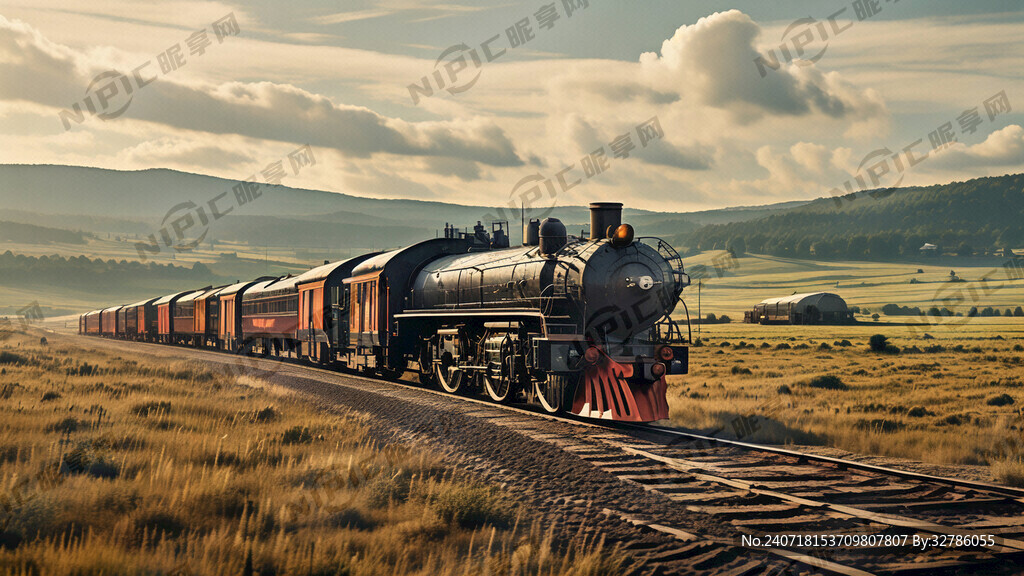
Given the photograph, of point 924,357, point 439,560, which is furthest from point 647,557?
point 924,357

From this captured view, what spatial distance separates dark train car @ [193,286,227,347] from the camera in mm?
51719

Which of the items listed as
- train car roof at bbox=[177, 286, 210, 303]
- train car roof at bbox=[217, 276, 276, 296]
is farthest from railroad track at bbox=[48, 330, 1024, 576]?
train car roof at bbox=[177, 286, 210, 303]

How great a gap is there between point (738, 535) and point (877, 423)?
10.8 m

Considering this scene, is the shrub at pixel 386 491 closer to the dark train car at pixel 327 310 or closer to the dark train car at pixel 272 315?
the dark train car at pixel 327 310

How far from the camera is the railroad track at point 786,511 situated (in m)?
7.14

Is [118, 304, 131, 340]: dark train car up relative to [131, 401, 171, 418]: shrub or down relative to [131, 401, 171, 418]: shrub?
up

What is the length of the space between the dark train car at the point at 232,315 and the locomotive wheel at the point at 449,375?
24111 mm

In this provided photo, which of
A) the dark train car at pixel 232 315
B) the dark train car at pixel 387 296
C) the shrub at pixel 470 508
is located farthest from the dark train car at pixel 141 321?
the shrub at pixel 470 508

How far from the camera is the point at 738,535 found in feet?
26.1

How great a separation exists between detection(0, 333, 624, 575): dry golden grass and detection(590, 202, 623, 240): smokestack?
6970 mm

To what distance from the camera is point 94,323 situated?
9612 cm

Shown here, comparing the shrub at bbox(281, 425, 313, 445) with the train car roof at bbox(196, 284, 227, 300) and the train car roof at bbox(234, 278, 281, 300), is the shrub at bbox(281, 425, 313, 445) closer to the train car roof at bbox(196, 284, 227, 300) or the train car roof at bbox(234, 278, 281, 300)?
the train car roof at bbox(234, 278, 281, 300)

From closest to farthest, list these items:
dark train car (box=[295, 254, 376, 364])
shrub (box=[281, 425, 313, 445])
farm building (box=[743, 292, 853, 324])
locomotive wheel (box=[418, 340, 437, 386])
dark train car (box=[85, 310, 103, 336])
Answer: shrub (box=[281, 425, 313, 445]), locomotive wheel (box=[418, 340, 437, 386]), dark train car (box=[295, 254, 376, 364]), dark train car (box=[85, 310, 103, 336]), farm building (box=[743, 292, 853, 324])

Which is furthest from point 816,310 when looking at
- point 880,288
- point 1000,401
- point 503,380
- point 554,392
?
point 554,392
